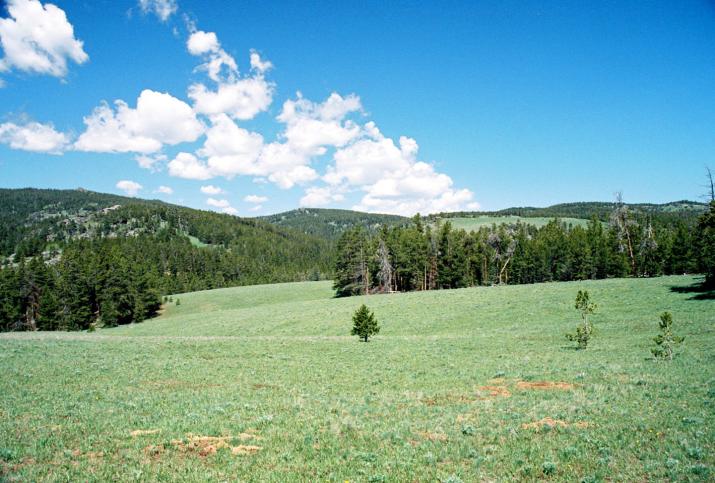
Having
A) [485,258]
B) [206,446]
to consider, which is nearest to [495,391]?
[206,446]

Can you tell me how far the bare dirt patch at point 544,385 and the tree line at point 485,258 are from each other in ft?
215

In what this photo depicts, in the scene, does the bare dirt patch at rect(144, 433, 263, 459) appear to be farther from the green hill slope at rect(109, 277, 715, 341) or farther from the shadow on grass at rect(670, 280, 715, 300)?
the shadow on grass at rect(670, 280, 715, 300)

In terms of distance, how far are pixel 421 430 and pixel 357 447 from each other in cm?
235

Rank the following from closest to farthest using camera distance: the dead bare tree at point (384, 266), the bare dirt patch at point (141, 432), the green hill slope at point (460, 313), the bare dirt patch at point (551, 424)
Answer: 1. the bare dirt patch at point (141, 432)
2. the bare dirt patch at point (551, 424)
3. the green hill slope at point (460, 313)
4. the dead bare tree at point (384, 266)

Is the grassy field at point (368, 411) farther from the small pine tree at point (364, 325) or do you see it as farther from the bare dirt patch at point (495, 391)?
the small pine tree at point (364, 325)

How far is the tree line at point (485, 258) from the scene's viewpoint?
85.8 meters

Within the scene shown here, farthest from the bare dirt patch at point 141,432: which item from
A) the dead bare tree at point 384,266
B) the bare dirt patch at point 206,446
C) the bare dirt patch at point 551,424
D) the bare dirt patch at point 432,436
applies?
the dead bare tree at point 384,266

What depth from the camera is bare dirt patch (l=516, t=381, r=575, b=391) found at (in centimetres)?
1662

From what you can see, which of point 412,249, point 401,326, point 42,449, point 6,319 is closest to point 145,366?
point 42,449

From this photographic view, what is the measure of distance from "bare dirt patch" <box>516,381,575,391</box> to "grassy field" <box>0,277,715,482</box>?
0.05 meters

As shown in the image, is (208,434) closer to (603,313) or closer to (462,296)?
(603,313)

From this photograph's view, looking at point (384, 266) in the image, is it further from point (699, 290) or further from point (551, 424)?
point (551, 424)

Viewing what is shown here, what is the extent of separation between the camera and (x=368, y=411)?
14.1 metres

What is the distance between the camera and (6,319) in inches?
3017
